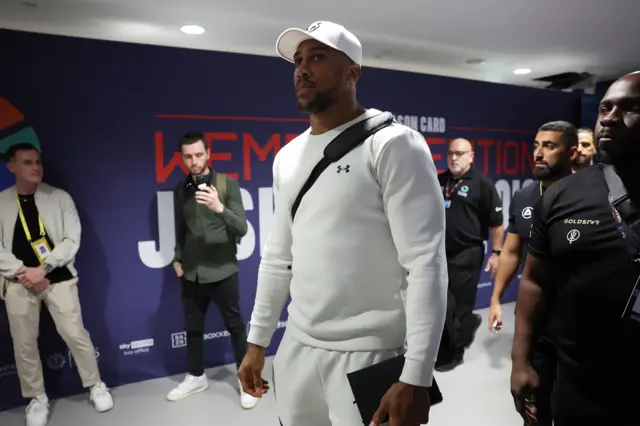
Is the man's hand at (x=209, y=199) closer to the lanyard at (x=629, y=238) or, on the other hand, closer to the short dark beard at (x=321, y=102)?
the short dark beard at (x=321, y=102)

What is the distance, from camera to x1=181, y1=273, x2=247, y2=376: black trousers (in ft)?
9.80

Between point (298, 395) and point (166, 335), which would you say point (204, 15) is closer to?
point (166, 335)

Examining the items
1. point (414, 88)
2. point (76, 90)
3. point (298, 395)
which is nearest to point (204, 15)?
point (76, 90)

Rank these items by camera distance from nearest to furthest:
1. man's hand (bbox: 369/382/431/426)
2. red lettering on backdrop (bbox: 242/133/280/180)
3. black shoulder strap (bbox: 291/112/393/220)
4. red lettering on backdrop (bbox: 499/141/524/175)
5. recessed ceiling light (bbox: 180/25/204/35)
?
man's hand (bbox: 369/382/431/426) → black shoulder strap (bbox: 291/112/393/220) → red lettering on backdrop (bbox: 242/133/280/180) → recessed ceiling light (bbox: 180/25/204/35) → red lettering on backdrop (bbox: 499/141/524/175)

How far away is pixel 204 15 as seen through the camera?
3.45 meters

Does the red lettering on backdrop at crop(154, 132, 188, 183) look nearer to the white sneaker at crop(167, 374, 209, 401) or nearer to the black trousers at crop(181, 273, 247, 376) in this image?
the black trousers at crop(181, 273, 247, 376)

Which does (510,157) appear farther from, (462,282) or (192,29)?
(192,29)

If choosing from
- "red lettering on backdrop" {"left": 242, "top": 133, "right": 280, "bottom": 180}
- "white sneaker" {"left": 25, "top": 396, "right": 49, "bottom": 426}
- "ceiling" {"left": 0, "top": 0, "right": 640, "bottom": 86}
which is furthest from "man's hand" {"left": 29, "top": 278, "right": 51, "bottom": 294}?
"ceiling" {"left": 0, "top": 0, "right": 640, "bottom": 86}

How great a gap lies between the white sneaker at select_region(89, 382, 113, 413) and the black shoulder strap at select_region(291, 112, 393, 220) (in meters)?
2.44

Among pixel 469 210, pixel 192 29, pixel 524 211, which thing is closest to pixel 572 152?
pixel 524 211

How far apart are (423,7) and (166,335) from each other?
299 centimetres

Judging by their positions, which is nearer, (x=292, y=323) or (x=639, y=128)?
(x=639, y=128)

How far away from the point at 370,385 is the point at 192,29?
140 inches

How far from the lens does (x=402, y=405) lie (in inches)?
41.4
